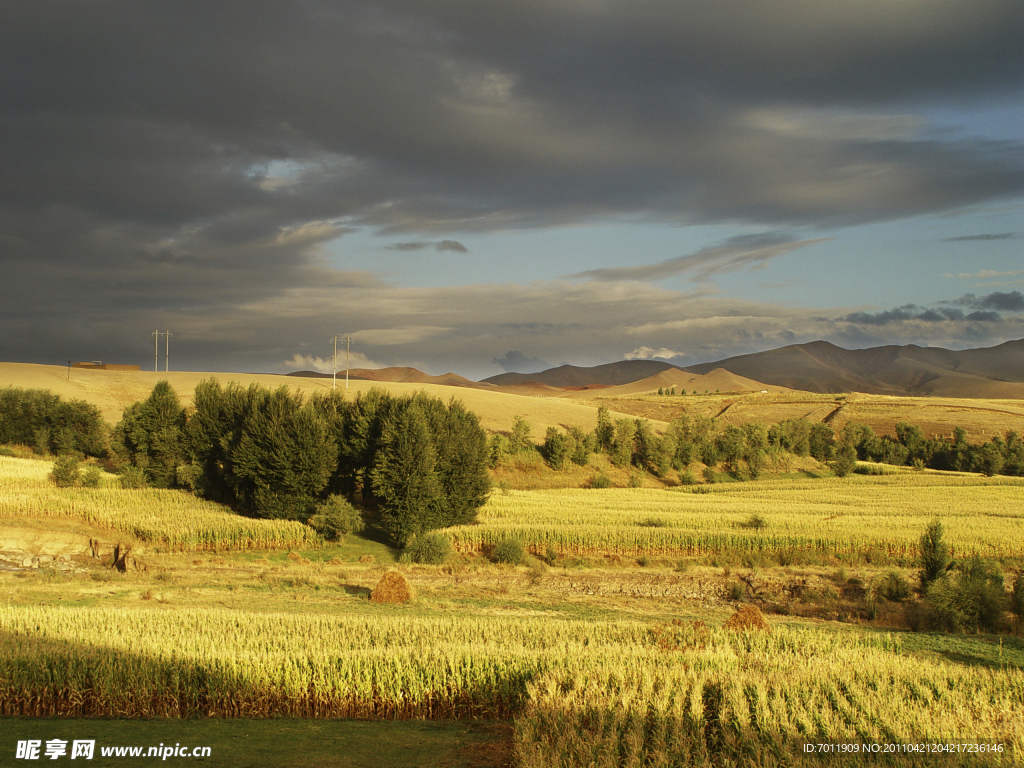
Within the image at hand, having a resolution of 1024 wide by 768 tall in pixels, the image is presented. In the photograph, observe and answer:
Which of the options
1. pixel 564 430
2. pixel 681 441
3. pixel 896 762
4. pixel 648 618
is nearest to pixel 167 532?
pixel 648 618

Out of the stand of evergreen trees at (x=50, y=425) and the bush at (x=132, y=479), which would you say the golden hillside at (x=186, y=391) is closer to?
the stand of evergreen trees at (x=50, y=425)

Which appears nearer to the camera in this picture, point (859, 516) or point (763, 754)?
point (763, 754)

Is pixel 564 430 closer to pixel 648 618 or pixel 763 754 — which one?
pixel 648 618

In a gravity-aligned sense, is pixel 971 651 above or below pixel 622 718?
below

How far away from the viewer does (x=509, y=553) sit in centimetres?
3114

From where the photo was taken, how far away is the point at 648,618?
21.2m

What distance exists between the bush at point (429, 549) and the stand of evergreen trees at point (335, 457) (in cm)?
201

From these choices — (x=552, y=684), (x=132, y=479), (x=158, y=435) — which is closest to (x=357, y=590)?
(x=552, y=684)

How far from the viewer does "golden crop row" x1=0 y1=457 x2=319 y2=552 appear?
3120cm

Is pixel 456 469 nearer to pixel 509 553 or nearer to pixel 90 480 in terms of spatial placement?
pixel 509 553

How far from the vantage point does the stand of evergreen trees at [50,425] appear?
197 ft

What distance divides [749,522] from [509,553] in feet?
43.2

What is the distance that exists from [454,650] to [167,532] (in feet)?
77.3

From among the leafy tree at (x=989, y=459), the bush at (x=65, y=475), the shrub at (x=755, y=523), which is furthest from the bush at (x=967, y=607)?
the leafy tree at (x=989, y=459)
